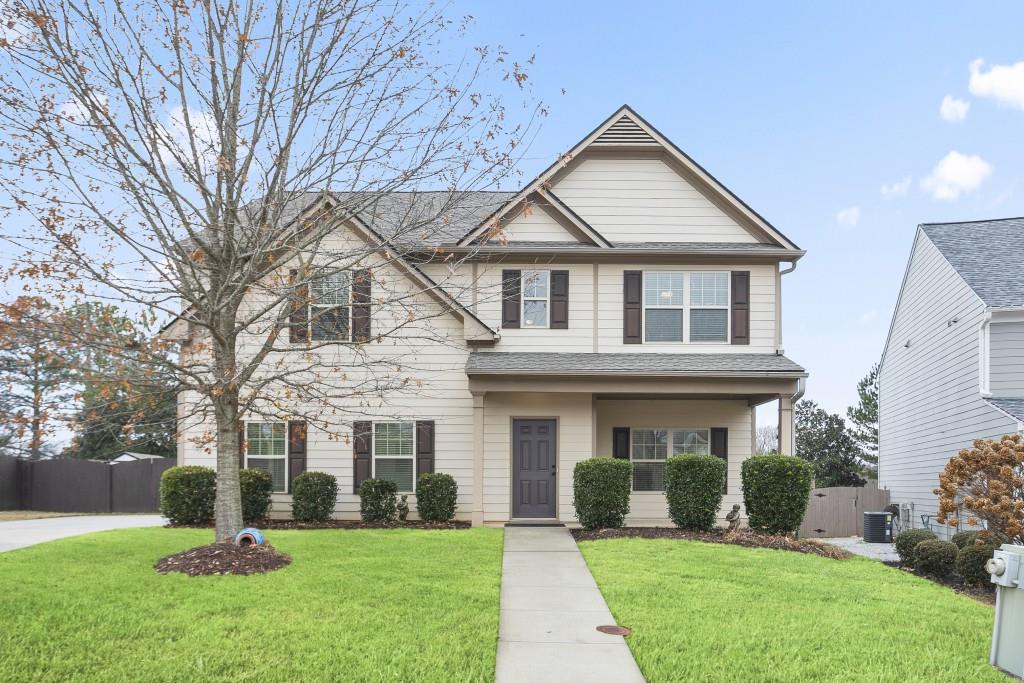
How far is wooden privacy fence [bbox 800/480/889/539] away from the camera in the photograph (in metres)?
22.5

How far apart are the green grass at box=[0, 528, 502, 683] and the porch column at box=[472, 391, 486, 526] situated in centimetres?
405

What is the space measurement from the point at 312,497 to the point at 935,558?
36.1 ft


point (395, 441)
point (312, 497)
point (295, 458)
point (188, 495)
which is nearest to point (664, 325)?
point (395, 441)

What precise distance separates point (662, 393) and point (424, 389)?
4774 millimetres

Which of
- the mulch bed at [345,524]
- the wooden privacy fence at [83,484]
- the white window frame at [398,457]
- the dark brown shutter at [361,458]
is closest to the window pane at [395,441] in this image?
the white window frame at [398,457]

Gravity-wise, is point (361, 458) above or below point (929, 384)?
below

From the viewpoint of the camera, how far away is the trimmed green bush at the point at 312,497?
16.2 metres

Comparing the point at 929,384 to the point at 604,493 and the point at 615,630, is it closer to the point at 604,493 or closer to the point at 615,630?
the point at 604,493

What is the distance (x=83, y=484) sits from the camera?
80.8 feet

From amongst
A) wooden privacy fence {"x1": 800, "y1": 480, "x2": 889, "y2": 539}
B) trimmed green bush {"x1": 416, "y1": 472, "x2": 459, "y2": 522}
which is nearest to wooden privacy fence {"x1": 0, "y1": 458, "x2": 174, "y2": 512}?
trimmed green bush {"x1": 416, "y1": 472, "x2": 459, "y2": 522}

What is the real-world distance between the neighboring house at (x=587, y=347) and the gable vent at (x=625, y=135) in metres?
0.03

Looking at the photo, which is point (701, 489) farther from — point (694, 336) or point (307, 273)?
point (307, 273)

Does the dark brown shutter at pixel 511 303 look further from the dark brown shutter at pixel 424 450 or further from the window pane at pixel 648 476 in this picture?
the window pane at pixel 648 476

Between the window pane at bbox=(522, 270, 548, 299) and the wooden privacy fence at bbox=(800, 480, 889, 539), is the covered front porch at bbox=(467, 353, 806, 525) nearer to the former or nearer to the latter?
the window pane at bbox=(522, 270, 548, 299)
